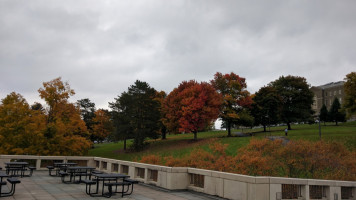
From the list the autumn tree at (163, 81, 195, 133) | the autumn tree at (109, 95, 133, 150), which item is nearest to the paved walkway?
the autumn tree at (163, 81, 195, 133)

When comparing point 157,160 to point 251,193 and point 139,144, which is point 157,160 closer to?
point 251,193

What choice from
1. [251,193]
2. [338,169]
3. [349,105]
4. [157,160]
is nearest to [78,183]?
[157,160]

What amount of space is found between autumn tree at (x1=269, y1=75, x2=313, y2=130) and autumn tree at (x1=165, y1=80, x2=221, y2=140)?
1896 cm

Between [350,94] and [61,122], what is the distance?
40691mm

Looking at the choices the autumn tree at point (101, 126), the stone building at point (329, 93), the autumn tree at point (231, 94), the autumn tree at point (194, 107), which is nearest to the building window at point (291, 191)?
the autumn tree at point (194, 107)

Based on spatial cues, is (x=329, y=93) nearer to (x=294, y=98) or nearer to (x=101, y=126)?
(x=294, y=98)

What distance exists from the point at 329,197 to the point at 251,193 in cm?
388

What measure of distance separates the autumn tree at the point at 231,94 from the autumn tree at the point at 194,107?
14.2ft

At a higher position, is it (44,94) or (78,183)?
(44,94)

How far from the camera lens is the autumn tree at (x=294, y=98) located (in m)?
56.9

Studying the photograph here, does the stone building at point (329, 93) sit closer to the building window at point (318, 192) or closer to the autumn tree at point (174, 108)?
the autumn tree at point (174, 108)

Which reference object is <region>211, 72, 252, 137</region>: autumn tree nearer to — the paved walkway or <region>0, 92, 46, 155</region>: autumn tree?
<region>0, 92, 46, 155</region>: autumn tree

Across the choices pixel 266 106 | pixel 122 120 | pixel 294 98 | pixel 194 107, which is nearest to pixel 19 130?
pixel 122 120

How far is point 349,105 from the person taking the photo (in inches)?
1756
